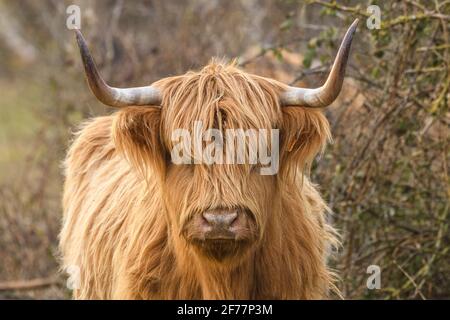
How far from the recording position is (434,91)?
602 cm

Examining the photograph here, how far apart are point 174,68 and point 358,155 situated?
11.1 feet

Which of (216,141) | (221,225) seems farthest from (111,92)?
(221,225)

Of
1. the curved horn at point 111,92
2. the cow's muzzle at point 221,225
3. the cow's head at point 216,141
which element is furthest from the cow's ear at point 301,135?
the curved horn at point 111,92

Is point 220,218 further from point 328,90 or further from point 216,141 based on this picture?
point 328,90

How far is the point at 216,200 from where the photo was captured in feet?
14.5

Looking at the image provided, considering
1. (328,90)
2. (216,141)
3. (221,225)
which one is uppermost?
(328,90)

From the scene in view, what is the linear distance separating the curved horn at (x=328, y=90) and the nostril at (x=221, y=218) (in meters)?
0.65

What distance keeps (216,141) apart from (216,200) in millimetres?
276

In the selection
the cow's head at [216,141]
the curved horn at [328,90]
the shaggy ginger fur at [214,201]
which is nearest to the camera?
the curved horn at [328,90]

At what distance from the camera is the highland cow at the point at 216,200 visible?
4480 mm

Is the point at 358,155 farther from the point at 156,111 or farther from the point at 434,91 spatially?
the point at 156,111

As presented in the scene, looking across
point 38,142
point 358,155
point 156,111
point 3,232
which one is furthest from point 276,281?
point 38,142

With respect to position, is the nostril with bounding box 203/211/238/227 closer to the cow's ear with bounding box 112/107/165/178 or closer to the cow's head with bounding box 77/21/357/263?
the cow's head with bounding box 77/21/357/263

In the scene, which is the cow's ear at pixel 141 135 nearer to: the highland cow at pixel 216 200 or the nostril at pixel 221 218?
the highland cow at pixel 216 200
